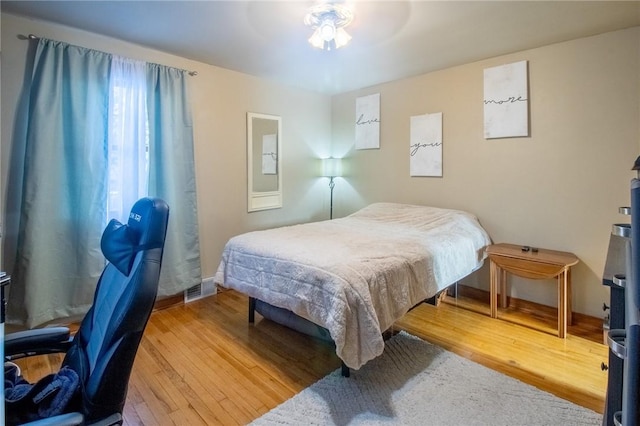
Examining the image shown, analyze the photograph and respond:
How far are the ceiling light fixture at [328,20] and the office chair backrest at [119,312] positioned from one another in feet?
5.40

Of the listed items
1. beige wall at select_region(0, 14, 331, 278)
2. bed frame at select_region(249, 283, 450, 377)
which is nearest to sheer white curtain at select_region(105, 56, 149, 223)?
beige wall at select_region(0, 14, 331, 278)

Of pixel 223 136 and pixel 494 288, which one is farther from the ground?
pixel 223 136

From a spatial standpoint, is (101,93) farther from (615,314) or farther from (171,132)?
(615,314)

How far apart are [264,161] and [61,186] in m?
1.97

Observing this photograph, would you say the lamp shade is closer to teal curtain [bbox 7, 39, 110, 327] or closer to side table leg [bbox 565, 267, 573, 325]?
teal curtain [bbox 7, 39, 110, 327]

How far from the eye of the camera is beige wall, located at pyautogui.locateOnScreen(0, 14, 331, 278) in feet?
7.72

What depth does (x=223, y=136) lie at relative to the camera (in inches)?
139

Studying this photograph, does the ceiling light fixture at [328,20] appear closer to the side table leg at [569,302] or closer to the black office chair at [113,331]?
the black office chair at [113,331]

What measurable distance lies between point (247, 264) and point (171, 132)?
4.84 feet

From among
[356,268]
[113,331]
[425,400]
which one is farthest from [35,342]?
[425,400]

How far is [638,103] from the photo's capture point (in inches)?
98.0

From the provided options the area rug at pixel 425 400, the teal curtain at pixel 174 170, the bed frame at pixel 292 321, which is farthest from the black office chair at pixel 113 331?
the teal curtain at pixel 174 170

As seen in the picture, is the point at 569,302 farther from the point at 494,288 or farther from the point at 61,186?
the point at 61,186

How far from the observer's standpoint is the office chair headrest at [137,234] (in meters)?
1.15
